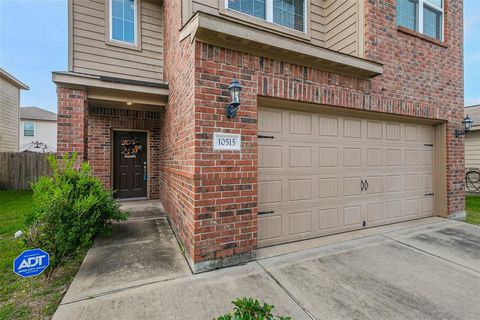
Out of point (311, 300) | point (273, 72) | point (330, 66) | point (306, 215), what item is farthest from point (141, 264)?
point (330, 66)

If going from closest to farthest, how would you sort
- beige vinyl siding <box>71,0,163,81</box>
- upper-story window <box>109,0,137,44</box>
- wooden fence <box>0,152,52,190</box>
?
1. beige vinyl siding <box>71,0,163,81</box>
2. upper-story window <box>109,0,137,44</box>
3. wooden fence <box>0,152,52,190</box>

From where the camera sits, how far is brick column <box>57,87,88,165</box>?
4.61m

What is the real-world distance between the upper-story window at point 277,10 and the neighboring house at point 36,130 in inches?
779

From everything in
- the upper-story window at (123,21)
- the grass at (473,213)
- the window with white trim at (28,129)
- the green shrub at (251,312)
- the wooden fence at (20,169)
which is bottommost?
the grass at (473,213)

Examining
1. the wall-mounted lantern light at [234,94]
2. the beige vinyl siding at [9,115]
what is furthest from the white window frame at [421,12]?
the beige vinyl siding at [9,115]

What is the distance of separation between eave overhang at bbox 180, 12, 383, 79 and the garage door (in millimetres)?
778

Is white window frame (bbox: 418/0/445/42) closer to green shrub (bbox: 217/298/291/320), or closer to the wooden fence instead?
green shrub (bbox: 217/298/291/320)

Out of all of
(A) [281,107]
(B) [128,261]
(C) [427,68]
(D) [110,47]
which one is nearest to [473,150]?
(C) [427,68]

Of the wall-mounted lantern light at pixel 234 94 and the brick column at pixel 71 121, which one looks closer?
the wall-mounted lantern light at pixel 234 94

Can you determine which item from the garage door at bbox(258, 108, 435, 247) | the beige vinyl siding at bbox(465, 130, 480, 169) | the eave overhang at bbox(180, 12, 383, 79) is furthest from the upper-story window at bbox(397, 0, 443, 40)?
the beige vinyl siding at bbox(465, 130, 480, 169)

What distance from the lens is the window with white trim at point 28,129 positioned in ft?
57.3

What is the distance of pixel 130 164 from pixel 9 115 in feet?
32.8

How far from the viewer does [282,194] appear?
356cm

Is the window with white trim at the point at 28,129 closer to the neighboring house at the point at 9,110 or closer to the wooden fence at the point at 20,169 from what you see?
the neighboring house at the point at 9,110
